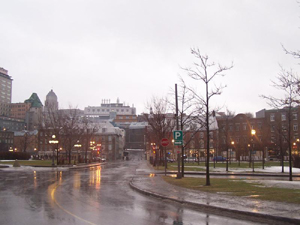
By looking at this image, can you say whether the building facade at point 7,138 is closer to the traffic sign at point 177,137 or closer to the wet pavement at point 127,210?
the traffic sign at point 177,137

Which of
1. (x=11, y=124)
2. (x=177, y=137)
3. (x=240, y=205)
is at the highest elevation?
(x=11, y=124)

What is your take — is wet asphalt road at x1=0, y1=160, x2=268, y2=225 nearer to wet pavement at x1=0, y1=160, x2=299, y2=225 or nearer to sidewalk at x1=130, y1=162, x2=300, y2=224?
wet pavement at x1=0, y1=160, x2=299, y2=225

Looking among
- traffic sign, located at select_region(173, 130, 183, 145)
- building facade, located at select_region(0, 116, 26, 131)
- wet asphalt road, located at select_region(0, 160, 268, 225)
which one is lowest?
wet asphalt road, located at select_region(0, 160, 268, 225)

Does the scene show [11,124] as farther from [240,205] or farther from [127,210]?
[240,205]

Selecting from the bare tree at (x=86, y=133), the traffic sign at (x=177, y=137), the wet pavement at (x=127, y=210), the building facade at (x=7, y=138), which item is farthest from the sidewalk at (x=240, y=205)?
the building facade at (x=7, y=138)

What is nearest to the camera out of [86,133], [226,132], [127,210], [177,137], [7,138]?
[127,210]

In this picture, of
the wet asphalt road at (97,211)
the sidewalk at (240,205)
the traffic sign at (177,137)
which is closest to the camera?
the wet asphalt road at (97,211)

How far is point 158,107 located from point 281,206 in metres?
35.8

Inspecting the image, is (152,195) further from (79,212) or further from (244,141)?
(244,141)

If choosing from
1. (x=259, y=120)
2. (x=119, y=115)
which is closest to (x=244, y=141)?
(x=259, y=120)

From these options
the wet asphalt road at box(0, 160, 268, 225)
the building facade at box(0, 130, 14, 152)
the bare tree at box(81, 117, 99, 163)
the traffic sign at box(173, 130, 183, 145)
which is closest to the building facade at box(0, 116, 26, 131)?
the building facade at box(0, 130, 14, 152)

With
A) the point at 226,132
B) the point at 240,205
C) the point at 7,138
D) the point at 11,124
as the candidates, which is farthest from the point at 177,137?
the point at 11,124

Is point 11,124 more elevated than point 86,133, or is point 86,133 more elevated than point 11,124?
point 11,124

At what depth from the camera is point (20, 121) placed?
620 feet
